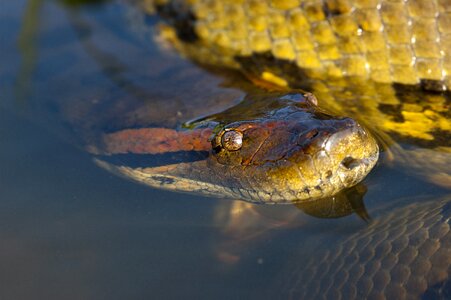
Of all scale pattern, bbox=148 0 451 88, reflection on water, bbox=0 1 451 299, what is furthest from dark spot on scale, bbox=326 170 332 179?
scale pattern, bbox=148 0 451 88

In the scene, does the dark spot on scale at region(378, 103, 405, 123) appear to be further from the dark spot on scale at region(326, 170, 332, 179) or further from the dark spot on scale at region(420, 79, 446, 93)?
the dark spot on scale at region(326, 170, 332, 179)

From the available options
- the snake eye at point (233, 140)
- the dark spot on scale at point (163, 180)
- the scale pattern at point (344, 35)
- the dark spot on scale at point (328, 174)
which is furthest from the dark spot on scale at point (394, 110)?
the dark spot on scale at point (163, 180)

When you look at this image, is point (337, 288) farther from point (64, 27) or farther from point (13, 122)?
point (64, 27)

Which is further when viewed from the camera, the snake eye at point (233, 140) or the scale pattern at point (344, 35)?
the scale pattern at point (344, 35)

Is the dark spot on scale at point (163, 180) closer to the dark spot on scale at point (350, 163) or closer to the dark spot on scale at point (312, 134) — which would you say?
the dark spot on scale at point (312, 134)

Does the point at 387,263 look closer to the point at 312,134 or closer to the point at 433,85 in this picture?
the point at 312,134

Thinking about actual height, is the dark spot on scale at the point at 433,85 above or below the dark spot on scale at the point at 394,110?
above
